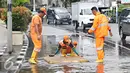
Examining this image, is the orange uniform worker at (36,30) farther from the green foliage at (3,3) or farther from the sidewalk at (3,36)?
the green foliage at (3,3)

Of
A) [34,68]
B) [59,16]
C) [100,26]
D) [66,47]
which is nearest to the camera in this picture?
[34,68]

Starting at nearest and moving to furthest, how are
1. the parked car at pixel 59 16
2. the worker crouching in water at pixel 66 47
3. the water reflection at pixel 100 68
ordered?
the water reflection at pixel 100 68 < the worker crouching in water at pixel 66 47 < the parked car at pixel 59 16

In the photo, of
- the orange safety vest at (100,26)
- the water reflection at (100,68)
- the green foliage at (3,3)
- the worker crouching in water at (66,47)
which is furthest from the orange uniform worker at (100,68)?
the green foliage at (3,3)

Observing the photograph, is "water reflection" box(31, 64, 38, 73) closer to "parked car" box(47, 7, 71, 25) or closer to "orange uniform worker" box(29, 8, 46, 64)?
"orange uniform worker" box(29, 8, 46, 64)

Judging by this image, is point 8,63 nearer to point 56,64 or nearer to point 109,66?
point 56,64

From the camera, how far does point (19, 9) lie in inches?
753

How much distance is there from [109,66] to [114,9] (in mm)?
45428

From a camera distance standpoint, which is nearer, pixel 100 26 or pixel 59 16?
pixel 100 26

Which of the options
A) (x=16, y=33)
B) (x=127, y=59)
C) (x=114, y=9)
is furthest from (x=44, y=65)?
(x=114, y=9)

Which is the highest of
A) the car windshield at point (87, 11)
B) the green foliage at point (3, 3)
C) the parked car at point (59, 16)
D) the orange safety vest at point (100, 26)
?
the green foliage at point (3, 3)

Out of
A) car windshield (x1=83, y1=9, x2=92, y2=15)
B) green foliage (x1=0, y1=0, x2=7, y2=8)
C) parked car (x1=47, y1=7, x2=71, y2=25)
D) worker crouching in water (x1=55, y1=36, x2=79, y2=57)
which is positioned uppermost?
green foliage (x1=0, y1=0, x2=7, y2=8)

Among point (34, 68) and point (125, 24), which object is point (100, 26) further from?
point (125, 24)

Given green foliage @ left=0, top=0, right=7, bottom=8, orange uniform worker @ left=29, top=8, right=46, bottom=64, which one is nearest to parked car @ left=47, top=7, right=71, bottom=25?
green foliage @ left=0, top=0, right=7, bottom=8

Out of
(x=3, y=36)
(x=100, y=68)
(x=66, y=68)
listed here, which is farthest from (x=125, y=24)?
(x=66, y=68)
